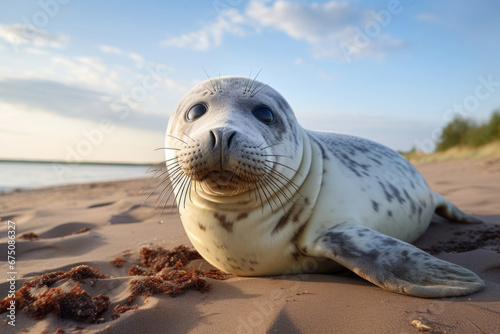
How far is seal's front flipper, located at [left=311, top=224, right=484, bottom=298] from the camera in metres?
1.51

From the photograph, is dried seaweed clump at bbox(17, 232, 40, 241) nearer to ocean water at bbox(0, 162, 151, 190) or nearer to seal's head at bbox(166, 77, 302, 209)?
seal's head at bbox(166, 77, 302, 209)

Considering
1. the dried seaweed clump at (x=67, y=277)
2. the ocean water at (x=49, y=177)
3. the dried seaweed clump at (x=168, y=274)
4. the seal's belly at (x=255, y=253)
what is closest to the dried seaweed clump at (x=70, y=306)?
the dried seaweed clump at (x=168, y=274)

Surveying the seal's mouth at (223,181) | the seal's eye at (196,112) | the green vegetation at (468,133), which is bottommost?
the seal's mouth at (223,181)

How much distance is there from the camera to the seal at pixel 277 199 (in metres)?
1.61

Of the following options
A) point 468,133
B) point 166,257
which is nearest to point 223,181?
point 166,257

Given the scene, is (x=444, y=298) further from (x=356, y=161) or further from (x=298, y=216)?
(x=356, y=161)

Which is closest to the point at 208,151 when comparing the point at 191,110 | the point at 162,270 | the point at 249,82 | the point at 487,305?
the point at 191,110

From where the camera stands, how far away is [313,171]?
2.17 m

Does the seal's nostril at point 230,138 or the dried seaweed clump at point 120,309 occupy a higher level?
the seal's nostril at point 230,138

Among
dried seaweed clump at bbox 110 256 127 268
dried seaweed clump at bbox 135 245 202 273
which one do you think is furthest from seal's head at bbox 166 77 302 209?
dried seaweed clump at bbox 110 256 127 268

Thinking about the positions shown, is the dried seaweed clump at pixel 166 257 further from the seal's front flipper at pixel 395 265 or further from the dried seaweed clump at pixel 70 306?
the seal's front flipper at pixel 395 265

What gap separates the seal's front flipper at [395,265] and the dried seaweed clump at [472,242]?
2.41 feet

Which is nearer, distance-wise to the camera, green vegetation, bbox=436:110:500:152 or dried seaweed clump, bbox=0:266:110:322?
dried seaweed clump, bbox=0:266:110:322

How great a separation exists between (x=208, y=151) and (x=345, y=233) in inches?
31.6
